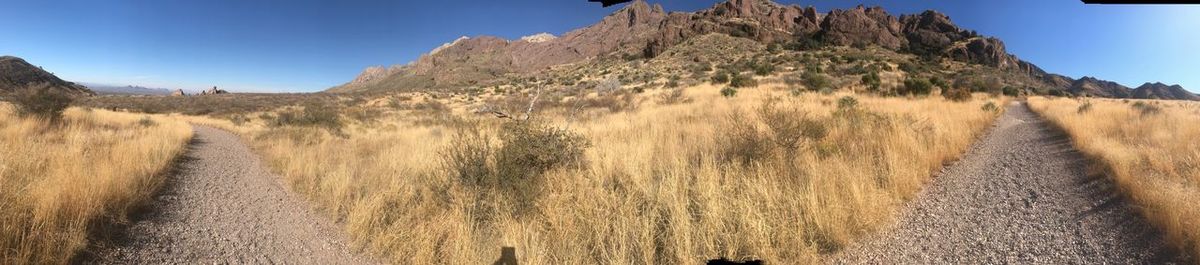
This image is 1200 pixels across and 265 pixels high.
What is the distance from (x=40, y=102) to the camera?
522 inches

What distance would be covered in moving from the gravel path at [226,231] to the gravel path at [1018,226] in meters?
4.51

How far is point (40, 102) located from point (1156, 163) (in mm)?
23400

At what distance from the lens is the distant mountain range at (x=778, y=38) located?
204ft

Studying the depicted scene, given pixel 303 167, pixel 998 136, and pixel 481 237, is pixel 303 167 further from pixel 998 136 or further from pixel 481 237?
pixel 998 136

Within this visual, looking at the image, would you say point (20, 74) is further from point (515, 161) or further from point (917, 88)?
point (917, 88)

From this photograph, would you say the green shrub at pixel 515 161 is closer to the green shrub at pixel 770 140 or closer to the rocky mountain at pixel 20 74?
the green shrub at pixel 770 140

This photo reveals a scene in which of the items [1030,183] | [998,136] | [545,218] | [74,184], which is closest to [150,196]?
[74,184]

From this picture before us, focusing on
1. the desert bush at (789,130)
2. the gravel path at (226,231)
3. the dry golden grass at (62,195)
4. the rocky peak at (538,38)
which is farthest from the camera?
the rocky peak at (538,38)

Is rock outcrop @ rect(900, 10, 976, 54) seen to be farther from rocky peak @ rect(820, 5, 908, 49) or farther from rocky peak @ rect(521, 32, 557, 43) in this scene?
rocky peak @ rect(521, 32, 557, 43)

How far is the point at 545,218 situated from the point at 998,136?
9.70 meters

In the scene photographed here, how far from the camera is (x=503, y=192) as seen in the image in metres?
4.98

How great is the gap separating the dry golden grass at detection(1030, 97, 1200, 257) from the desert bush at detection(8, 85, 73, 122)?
2171 cm

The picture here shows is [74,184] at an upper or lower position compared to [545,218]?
upper

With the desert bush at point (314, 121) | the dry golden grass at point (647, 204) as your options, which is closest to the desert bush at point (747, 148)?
the dry golden grass at point (647, 204)
